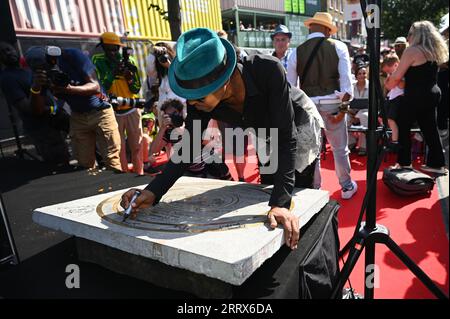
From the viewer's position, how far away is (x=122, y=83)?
3301 millimetres

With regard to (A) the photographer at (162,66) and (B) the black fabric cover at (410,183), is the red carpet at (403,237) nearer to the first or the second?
(B) the black fabric cover at (410,183)

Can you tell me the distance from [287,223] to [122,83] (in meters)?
2.83

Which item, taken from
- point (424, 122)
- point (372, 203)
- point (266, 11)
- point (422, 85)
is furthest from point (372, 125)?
point (424, 122)

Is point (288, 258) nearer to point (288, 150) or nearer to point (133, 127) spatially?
point (288, 150)

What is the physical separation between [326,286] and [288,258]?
191 millimetres

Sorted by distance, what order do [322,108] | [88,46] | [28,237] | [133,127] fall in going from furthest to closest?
[88,46] → [133,127] → [322,108] → [28,237]

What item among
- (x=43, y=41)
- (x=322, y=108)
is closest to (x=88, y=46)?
(x=43, y=41)

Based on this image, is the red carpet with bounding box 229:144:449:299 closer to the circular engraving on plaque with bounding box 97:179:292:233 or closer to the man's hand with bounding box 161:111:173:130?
the circular engraving on plaque with bounding box 97:179:292:233

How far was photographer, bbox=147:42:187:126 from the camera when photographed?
117 inches

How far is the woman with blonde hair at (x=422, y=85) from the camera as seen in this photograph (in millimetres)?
2590

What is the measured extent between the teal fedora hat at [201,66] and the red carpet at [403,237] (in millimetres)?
814

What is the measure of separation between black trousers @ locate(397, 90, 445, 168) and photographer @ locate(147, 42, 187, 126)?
6.97ft

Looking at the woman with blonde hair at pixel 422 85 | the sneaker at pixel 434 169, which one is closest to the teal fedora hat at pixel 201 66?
the woman with blonde hair at pixel 422 85

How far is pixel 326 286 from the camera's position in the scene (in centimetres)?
104
